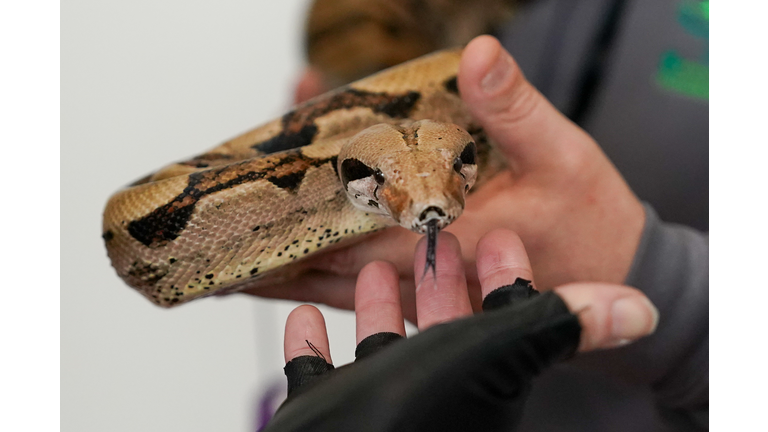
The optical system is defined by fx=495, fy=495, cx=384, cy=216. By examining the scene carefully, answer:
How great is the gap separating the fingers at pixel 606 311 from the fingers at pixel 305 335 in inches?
17.4

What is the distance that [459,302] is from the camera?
85 cm

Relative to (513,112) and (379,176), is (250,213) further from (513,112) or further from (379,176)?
(513,112)

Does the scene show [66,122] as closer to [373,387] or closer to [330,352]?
[330,352]

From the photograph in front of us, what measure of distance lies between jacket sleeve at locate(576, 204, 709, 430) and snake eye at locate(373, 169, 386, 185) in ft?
2.36

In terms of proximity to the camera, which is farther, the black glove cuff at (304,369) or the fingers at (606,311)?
the black glove cuff at (304,369)

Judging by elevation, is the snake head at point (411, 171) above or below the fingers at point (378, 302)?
above

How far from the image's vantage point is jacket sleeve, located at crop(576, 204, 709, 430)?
121 centimetres

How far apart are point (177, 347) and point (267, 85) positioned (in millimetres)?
1293

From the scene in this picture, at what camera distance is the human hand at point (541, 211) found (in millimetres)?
1090

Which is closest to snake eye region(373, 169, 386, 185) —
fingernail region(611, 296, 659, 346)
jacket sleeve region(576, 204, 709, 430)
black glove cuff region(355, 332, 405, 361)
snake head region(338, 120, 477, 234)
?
snake head region(338, 120, 477, 234)

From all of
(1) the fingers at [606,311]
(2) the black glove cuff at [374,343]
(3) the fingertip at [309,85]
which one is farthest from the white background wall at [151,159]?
(1) the fingers at [606,311]

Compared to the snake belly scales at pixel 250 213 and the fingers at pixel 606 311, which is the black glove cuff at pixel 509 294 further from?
the snake belly scales at pixel 250 213

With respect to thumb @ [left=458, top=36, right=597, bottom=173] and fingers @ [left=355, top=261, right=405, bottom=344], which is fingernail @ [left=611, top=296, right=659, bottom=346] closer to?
fingers @ [left=355, top=261, right=405, bottom=344]

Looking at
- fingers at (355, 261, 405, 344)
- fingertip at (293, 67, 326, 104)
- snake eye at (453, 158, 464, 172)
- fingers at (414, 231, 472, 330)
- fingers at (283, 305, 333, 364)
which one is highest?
fingertip at (293, 67, 326, 104)
